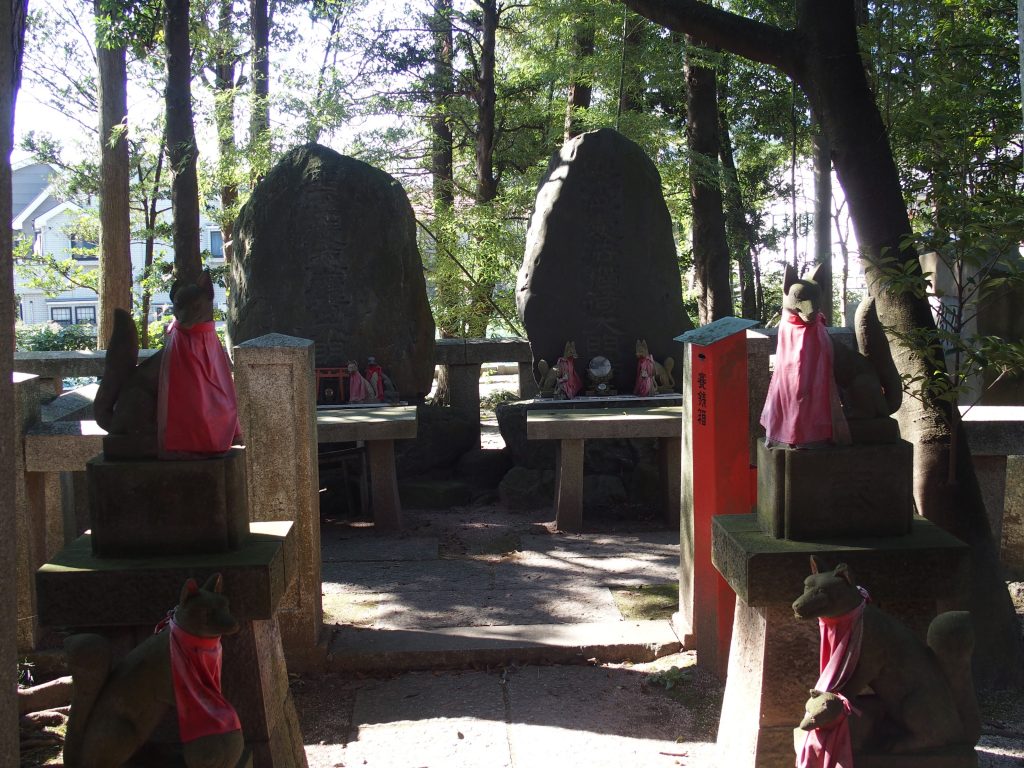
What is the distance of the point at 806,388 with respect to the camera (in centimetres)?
332

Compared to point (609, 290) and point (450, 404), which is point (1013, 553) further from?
point (450, 404)

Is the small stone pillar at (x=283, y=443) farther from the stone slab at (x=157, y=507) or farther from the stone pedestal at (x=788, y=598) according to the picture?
the stone pedestal at (x=788, y=598)

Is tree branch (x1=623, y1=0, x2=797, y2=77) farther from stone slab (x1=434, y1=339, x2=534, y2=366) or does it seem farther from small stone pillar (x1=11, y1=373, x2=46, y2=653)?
stone slab (x1=434, y1=339, x2=534, y2=366)

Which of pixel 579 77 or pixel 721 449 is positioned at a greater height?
pixel 579 77

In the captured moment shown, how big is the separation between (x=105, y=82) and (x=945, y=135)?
42.9 feet

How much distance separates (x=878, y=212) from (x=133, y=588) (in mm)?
3951

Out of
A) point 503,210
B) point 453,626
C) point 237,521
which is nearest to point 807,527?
point 237,521

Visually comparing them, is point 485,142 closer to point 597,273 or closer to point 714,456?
point 597,273

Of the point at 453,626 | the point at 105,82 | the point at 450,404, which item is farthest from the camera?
the point at 105,82

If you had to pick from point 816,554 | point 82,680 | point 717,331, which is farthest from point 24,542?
point 816,554

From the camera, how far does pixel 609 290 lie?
9.70 metres

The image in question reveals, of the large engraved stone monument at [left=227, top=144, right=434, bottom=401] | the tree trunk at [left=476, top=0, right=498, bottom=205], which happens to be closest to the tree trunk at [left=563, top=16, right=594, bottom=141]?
the tree trunk at [left=476, top=0, right=498, bottom=205]

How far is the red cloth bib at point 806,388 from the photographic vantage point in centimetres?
331

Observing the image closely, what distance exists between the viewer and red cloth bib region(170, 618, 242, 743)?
278 centimetres
